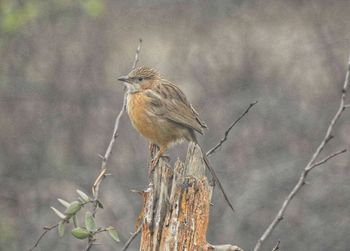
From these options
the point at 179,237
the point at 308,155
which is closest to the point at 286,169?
the point at 308,155

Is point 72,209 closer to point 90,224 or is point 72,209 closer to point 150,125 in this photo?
point 90,224

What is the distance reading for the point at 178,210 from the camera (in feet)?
12.0

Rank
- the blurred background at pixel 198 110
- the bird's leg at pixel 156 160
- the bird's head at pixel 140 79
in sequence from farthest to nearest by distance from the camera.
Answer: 1. the blurred background at pixel 198 110
2. the bird's head at pixel 140 79
3. the bird's leg at pixel 156 160

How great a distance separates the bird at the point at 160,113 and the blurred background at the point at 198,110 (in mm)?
3030

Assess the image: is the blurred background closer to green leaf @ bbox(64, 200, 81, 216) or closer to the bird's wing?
the bird's wing

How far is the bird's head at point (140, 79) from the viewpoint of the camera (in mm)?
7035

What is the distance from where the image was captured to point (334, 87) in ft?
39.3

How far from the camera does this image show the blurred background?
10.5 metres

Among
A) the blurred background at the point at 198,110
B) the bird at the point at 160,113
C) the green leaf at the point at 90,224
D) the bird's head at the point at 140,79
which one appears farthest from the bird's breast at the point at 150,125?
the blurred background at the point at 198,110

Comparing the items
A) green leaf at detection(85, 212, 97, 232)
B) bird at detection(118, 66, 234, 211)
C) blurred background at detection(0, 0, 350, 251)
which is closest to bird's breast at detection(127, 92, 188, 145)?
bird at detection(118, 66, 234, 211)

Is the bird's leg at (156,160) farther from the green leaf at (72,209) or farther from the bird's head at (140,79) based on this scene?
the bird's head at (140,79)

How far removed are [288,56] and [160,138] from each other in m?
7.01

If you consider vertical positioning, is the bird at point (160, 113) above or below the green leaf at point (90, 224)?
above

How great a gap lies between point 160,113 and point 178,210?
3.14 meters
